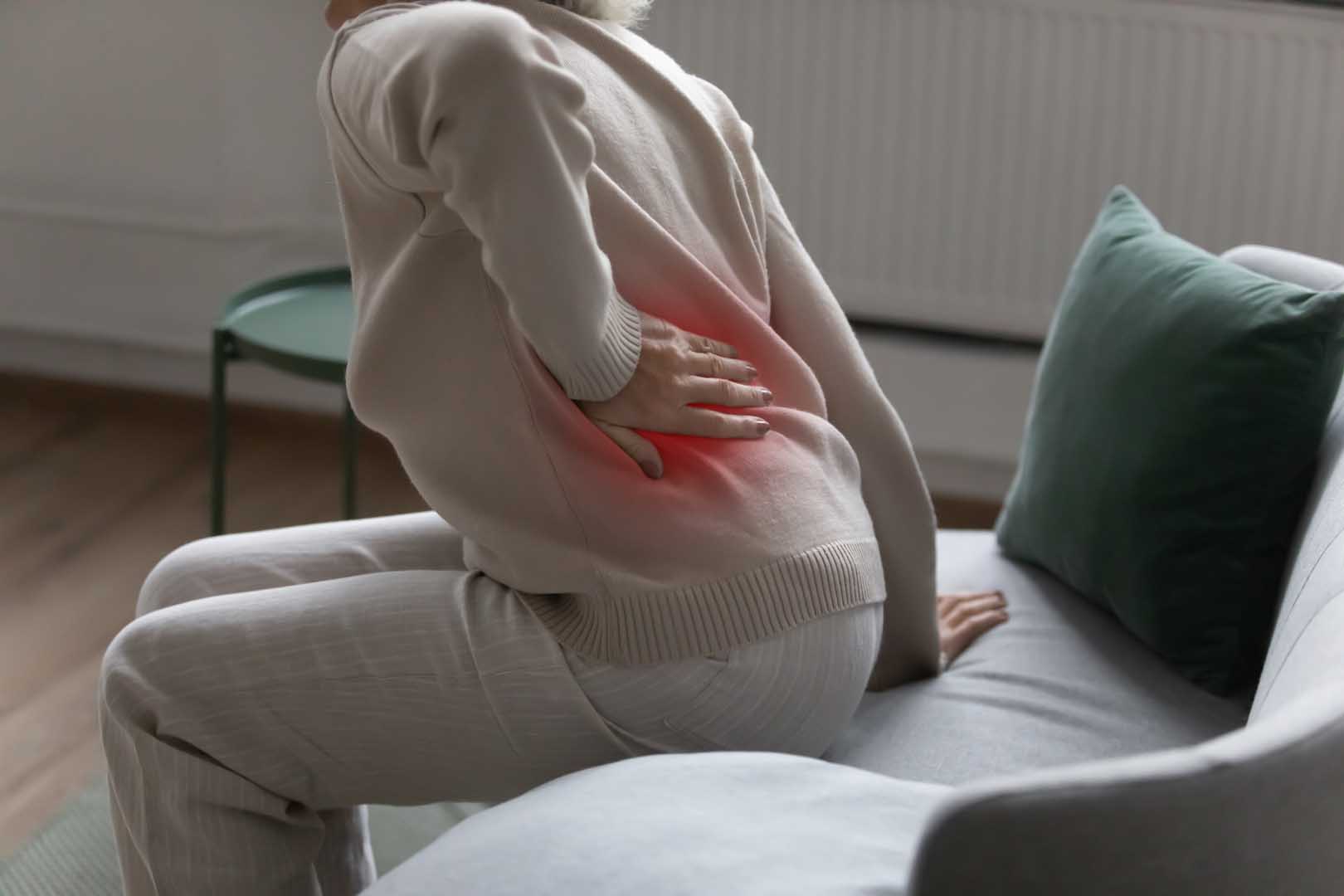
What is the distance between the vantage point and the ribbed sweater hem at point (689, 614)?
1.20 m

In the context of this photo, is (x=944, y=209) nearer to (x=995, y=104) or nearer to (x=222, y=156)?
(x=995, y=104)

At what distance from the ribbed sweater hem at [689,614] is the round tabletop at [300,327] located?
993 millimetres

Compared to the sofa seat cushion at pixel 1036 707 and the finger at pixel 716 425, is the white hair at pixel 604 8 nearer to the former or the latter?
the finger at pixel 716 425

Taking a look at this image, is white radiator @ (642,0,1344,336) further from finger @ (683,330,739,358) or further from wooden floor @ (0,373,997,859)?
finger @ (683,330,739,358)

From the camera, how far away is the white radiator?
8.81 feet

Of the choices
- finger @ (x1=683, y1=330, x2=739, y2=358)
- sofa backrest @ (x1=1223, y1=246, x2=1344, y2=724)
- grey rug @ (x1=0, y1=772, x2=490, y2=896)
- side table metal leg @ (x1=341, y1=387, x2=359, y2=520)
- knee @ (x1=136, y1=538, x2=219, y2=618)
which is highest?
finger @ (x1=683, y1=330, x2=739, y2=358)

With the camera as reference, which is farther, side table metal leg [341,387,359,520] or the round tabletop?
side table metal leg [341,387,359,520]

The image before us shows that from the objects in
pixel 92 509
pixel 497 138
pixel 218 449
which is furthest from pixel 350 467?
pixel 497 138

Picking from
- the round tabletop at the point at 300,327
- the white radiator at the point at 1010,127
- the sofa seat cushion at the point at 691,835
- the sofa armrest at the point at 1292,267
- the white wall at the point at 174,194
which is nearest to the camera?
the sofa seat cushion at the point at 691,835

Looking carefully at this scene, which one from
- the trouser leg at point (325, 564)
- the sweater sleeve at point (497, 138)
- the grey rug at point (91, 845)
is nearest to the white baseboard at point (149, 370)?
the grey rug at point (91, 845)

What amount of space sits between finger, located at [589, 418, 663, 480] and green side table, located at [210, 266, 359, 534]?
95 cm

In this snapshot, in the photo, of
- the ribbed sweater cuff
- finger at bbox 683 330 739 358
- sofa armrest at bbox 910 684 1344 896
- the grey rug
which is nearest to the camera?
sofa armrest at bbox 910 684 1344 896

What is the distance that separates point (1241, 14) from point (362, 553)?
192cm

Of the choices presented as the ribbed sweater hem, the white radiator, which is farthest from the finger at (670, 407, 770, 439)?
the white radiator
